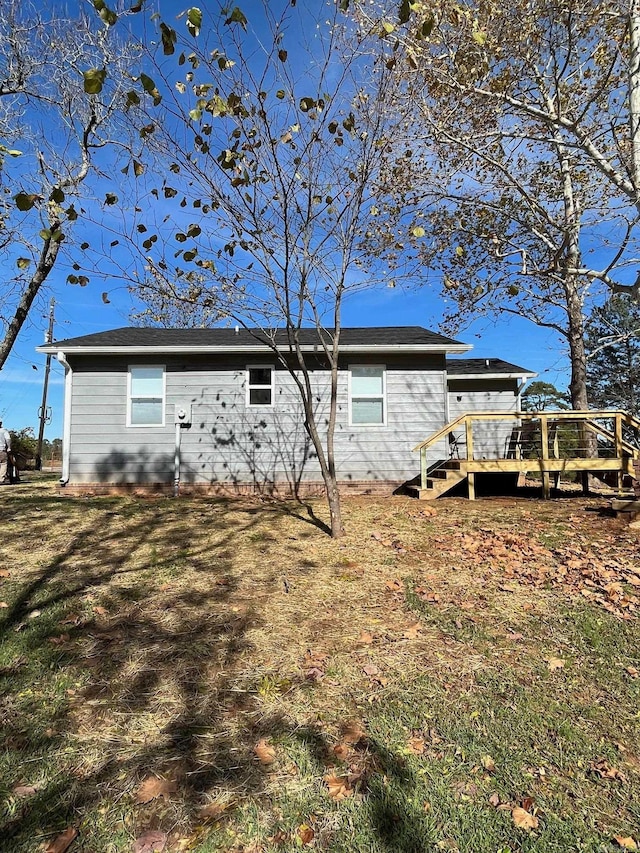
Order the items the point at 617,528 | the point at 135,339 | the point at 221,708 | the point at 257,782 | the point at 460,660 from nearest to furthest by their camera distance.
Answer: the point at 257,782, the point at 221,708, the point at 460,660, the point at 617,528, the point at 135,339

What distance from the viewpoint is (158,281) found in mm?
5684

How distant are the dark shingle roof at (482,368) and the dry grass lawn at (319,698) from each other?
7.78 metres

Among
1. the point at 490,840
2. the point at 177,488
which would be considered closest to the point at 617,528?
the point at 490,840

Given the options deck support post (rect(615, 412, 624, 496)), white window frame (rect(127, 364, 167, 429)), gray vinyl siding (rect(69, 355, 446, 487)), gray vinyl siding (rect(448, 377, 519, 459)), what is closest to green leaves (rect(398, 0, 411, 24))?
gray vinyl siding (rect(69, 355, 446, 487))

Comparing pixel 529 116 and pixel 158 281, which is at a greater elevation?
pixel 529 116

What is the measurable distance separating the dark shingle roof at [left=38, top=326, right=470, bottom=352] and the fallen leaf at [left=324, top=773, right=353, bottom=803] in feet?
26.5

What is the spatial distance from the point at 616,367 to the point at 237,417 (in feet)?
69.5

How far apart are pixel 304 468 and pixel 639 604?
23.1 feet

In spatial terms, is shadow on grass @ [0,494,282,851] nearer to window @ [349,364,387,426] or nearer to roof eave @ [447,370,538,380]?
window @ [349,364,387,426]

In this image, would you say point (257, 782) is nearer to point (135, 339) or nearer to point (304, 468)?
point (304, 468)

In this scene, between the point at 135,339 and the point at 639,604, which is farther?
the point at 135,339

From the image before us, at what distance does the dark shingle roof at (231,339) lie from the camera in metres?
10.2

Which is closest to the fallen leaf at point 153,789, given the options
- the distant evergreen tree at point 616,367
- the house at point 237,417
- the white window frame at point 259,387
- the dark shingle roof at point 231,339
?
the dark shingle roof at point 231,339

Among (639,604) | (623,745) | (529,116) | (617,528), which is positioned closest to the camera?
(623,745)
